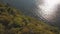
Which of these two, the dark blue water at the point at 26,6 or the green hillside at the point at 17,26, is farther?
the dark blue water at the point at 26,6

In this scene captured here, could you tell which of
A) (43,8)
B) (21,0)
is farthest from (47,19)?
(21,0)

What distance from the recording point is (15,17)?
2.47 m

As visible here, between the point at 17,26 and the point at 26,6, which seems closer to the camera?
the point at 17,26

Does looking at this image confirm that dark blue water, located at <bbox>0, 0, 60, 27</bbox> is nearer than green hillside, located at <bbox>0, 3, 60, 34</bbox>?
No

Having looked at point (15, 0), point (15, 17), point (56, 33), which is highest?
point (15, 0)

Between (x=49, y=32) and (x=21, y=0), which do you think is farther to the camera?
(x=21, y=0)

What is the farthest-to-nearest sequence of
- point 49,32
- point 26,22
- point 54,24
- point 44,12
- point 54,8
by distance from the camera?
point 54,8, point 44,12, point 54,24, point 26,22, point 49,32

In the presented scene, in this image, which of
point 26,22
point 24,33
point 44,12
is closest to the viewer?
point 24,33

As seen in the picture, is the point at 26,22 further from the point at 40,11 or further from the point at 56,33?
the point at 40,11

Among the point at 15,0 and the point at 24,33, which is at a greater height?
the point at 15,0

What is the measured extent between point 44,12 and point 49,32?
899 millimetres

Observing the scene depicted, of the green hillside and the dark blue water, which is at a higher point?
the dark blue water

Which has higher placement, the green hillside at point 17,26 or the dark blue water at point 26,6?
the dark blue water at point 26,6

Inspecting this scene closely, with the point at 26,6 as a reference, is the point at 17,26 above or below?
below
